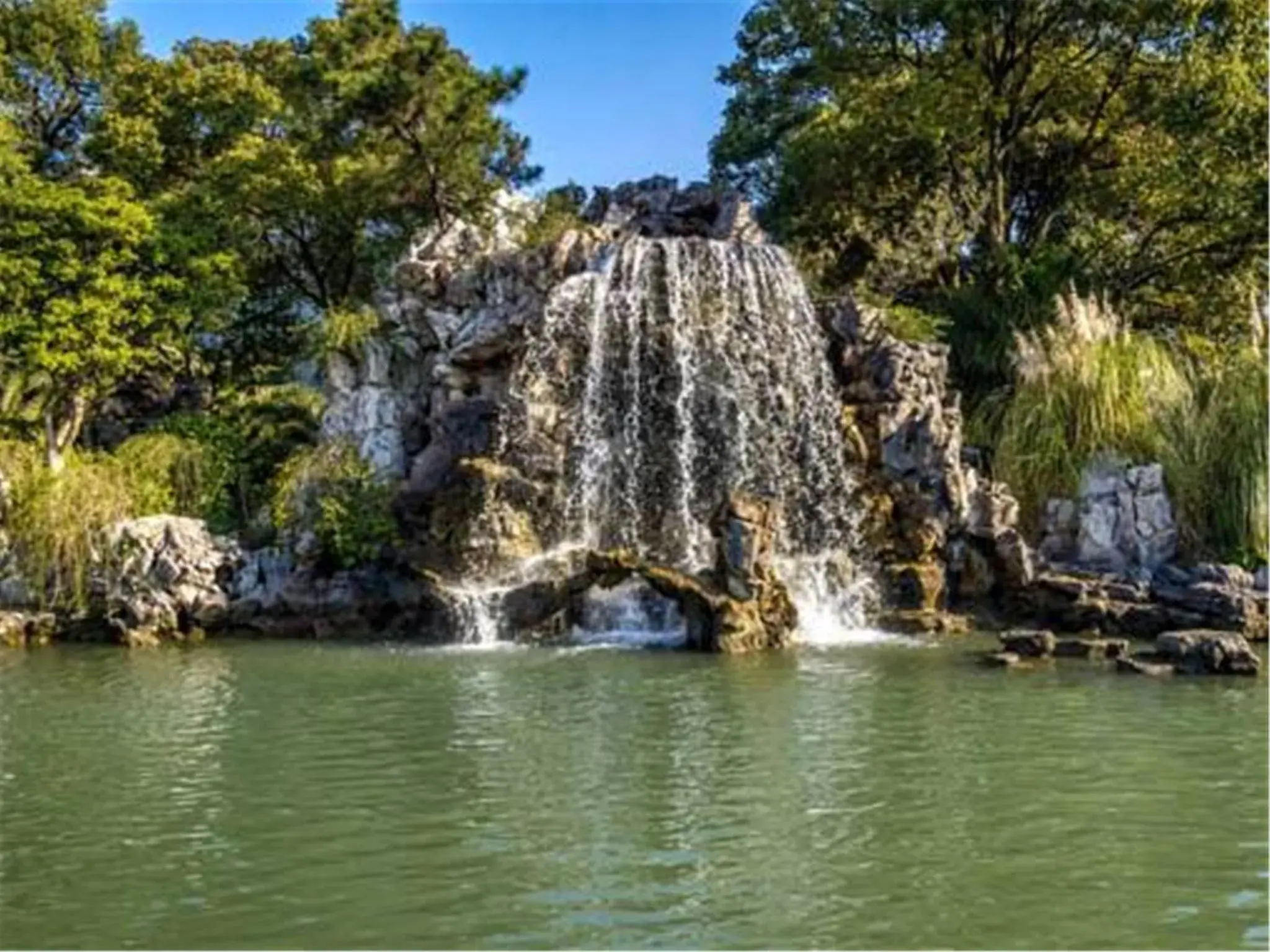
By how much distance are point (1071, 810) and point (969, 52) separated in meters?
19.3

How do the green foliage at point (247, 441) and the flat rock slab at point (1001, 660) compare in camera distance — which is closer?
the flat rock slab at point (1001, 660)

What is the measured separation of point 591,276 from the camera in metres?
20.8

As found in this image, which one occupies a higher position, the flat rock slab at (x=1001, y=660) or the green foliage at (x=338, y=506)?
the green foliage at (x=338, y=506)

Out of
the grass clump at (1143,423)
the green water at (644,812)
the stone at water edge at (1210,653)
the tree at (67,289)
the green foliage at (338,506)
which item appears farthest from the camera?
the tree at (67,289)

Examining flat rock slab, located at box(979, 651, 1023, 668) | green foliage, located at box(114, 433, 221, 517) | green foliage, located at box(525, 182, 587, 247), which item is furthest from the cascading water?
green foliage, located at box(114, 433, 221, 517)

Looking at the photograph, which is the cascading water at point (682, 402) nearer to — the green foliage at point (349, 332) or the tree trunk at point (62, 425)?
the green foliage at point (349, 332)

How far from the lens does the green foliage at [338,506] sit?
19703 mm

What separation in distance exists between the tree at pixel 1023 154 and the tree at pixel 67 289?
1212 cm

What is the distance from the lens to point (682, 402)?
67.1ft

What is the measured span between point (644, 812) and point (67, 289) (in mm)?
17538

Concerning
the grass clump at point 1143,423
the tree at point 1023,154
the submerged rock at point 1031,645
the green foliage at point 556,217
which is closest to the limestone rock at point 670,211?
the green foliage at point 556,217

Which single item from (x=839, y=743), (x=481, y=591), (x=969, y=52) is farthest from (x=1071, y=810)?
(x=969, y=52)

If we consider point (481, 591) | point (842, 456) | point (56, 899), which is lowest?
point (56, 899)

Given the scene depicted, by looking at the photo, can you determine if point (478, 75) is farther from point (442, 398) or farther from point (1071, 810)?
point (1071, 810)
